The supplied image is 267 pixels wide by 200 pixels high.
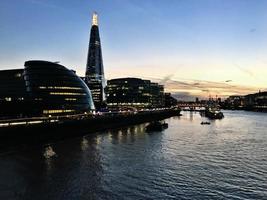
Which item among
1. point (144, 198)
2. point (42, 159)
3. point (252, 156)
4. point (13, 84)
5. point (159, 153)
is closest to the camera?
point (144, 198)

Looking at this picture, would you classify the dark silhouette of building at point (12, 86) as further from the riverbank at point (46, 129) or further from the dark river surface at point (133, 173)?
the dark river surface at point (133, 173)

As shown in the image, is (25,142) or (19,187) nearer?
(19,187)

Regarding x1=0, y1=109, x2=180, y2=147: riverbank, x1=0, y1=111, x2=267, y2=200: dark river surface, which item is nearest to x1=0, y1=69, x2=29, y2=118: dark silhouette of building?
x1=0, y1=109, x2=180, y2=147: riverbank

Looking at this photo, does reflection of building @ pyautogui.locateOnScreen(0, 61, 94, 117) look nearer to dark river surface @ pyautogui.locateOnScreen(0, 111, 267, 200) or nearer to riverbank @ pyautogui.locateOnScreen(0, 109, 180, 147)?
riverbank @ pyautogui.locateOnScreen(0, 109, 180, 147)

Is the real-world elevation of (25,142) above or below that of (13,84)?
below

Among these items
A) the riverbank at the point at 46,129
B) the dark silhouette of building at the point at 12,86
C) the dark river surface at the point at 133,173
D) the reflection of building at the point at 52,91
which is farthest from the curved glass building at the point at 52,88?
the dark river surface at the point at 133,173

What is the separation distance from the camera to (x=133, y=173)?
37500 millimetres

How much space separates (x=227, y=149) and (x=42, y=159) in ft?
101

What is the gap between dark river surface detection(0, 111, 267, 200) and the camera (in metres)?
30.2

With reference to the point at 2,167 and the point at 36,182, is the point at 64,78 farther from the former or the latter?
the point at 36,182

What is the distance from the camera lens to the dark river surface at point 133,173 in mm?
30172

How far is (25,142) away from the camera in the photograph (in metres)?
60.7

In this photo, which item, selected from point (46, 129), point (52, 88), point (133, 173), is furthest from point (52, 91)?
point (133, 173)

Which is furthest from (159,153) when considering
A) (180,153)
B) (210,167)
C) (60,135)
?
(60,135)
